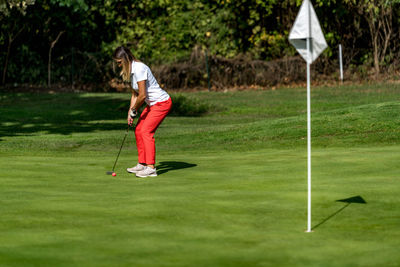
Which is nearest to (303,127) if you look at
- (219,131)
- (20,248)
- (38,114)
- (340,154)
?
(219,131)

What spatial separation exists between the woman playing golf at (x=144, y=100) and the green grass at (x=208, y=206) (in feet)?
1.15

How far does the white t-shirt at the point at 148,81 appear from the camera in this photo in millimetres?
11305

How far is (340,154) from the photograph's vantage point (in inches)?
524

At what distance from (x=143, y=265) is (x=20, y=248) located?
1173mm

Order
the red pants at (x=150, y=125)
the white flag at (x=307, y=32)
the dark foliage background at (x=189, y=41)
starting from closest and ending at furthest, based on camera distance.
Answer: the white flag at (x=307, y=32)
the red pants at (x=150, y=125)
the dark foliage background at (x=189, y=41)

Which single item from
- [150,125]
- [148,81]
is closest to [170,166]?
[150,125]

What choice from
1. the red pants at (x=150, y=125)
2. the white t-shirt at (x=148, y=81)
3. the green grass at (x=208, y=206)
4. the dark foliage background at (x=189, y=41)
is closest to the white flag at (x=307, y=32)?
the green grass at (x=208, y=206)

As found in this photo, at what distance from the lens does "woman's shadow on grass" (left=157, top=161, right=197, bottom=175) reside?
12383mm

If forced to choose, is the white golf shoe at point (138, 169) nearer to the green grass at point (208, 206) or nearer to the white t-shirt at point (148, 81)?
the green grass at point (208, 206)

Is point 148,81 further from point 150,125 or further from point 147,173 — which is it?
point 147,173

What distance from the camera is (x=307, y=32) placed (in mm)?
7484

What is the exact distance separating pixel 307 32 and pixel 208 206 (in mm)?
2162

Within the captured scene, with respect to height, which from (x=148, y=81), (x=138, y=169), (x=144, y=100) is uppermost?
(x=148, y=81)

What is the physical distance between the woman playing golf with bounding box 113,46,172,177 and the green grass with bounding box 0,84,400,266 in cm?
35
